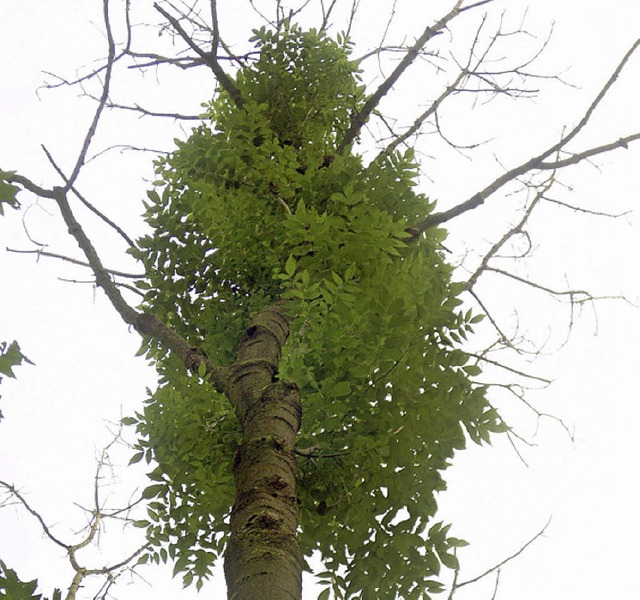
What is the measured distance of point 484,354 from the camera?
3783mm

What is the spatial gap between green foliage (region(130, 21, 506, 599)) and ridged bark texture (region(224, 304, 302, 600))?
0.13 meters

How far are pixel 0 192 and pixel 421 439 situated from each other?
1.88 m

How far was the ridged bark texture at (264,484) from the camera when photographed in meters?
2.26

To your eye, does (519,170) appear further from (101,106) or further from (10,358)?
(10,358)

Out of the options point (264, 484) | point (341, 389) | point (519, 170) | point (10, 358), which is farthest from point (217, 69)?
point (10, 358)

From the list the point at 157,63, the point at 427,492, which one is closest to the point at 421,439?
the point at 427,492

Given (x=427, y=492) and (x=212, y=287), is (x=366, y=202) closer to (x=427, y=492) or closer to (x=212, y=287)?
(x=212, y=287)

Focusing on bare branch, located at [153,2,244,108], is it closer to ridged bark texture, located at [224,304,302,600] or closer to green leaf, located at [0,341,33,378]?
ridged bark texture, located at [224,304,302,600]

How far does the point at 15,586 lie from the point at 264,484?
100cm

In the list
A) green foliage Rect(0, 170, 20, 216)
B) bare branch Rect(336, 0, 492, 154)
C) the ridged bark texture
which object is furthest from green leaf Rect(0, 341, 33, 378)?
bare branch Rect(336, 0, 492, 154)

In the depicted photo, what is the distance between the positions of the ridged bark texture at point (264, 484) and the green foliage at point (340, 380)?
13cm

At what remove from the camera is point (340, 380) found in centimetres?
281

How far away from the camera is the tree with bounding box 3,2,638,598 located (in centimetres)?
279

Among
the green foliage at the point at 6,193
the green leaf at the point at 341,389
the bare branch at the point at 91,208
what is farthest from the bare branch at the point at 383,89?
the green foliage at the point at 6,193
